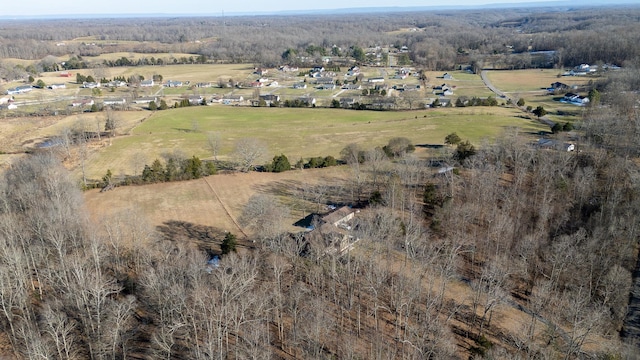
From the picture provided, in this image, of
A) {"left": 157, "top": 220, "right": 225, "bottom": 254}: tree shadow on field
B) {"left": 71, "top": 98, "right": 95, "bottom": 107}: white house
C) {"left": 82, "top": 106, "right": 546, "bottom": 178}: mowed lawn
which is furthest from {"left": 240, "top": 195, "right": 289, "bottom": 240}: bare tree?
{"left": 71, "top": 98, "right": 95, "bottom": 107}: white house

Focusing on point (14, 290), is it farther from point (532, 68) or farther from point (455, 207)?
point (532, 68)

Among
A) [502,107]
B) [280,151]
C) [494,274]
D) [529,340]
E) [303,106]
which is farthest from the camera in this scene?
[303,106]

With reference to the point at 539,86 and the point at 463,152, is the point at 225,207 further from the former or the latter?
the point at 539,86

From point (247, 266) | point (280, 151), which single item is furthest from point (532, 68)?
point (247, 266)

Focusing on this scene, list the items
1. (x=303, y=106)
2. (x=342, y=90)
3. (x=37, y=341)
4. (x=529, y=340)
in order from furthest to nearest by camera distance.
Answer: (x=342, y=90)
(x=303, y=106)
(x=529, y=340)
(x=37, y=341)

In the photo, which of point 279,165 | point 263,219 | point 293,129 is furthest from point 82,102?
point 263,219
